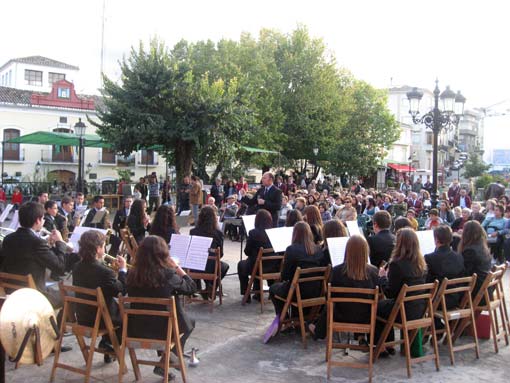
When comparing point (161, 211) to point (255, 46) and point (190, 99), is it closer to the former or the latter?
point (190, 99)

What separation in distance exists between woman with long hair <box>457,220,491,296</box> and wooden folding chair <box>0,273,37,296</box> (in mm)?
4563

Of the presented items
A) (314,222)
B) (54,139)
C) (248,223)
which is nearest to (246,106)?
(54,139)

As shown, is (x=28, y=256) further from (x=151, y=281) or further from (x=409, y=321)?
(x=409, y=321)

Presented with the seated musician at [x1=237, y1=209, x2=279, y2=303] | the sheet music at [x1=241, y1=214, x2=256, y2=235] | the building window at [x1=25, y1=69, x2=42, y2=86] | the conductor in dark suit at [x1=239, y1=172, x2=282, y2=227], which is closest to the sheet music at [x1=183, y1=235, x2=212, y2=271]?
the seated musician at [x1=237, y1=209, x2=279, y2=303]

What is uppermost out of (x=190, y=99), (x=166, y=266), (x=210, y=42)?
(x=210, y=42)

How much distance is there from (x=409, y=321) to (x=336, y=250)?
1.06m

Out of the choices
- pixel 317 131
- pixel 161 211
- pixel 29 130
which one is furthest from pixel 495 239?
pixel 29 130

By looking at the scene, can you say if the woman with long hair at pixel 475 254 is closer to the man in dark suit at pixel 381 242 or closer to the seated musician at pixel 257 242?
the man in dark suit at pixel 381 242

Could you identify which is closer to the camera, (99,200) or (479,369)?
(479,369)

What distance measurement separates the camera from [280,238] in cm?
669

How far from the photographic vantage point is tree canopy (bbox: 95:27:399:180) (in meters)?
19.1

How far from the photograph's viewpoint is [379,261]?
654cm

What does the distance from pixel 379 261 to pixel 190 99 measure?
45.5 feet

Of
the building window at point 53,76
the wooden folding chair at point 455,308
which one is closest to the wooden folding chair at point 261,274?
the wooden folding chair at point 455,308
